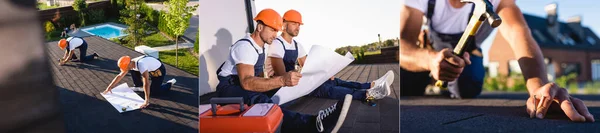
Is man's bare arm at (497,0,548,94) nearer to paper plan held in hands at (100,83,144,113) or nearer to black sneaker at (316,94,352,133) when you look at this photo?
black sneaker at (316,94,352,133)

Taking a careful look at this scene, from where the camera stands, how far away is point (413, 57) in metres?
2.70

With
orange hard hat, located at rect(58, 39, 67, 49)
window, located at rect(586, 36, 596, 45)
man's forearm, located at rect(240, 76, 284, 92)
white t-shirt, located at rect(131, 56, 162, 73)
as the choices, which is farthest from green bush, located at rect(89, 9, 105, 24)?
window, located at rect(586, 36, 596, 45)

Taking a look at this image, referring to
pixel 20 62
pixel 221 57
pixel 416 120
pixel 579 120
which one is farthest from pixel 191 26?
pixel 579 120

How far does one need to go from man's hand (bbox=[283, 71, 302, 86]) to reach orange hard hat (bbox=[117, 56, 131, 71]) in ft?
2.73

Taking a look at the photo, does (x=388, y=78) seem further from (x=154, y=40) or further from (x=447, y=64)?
(x=154, y=40)

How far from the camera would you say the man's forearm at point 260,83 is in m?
2.30

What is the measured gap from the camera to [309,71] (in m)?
2.33

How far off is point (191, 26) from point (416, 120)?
1.49 meters

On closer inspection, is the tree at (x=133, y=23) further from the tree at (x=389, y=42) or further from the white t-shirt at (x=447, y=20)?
the white t-shirt at (x=447, y=20)

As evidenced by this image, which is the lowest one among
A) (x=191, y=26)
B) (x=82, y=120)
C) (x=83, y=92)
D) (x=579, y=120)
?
(x=579, y=120)

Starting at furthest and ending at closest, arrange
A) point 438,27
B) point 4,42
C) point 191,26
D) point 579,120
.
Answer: point 438,27
point 579,120
point 191,26
point 4,42

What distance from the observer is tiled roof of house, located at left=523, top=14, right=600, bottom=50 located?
2.87 m

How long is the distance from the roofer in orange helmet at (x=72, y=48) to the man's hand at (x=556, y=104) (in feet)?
8.64

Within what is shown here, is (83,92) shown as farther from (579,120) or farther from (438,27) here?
(579,120)
